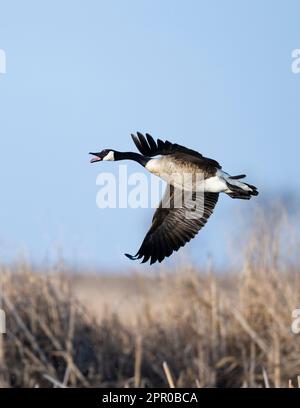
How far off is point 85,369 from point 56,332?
0.37 metres

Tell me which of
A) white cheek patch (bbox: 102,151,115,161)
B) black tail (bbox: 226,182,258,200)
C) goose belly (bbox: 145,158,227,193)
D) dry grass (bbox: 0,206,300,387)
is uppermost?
white cheek patch (bbox: 102,151,115,161)

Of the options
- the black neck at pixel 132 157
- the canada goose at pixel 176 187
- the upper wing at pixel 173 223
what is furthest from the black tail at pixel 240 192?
the upper wing at pixel 173 223

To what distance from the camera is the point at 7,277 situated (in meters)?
8.20

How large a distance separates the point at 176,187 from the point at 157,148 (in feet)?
0.67

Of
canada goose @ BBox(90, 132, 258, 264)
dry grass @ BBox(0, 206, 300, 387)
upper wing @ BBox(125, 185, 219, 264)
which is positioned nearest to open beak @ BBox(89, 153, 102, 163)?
canada goose @ BBox(90, 132, 258, 264)

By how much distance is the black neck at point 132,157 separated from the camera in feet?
15.0

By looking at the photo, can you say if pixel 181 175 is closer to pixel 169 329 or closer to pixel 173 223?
pixel 173 223

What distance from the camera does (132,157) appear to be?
4.76 metres

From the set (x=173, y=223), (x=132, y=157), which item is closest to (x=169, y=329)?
(x=173, y=223)

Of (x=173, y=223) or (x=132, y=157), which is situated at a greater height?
(x=132, y=157)

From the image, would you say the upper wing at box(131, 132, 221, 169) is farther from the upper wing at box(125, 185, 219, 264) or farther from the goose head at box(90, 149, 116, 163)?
the upper wing at box(125, 185, 219, 264)

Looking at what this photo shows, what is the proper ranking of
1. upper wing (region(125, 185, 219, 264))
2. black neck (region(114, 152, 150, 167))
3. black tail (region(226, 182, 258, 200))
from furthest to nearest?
upper wing (region(125, 185, 219, 264)), black neck (region(114, 152, 150, 167)), black tail (region(226, 182, 258, 200))

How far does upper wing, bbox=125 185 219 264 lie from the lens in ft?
17.4
